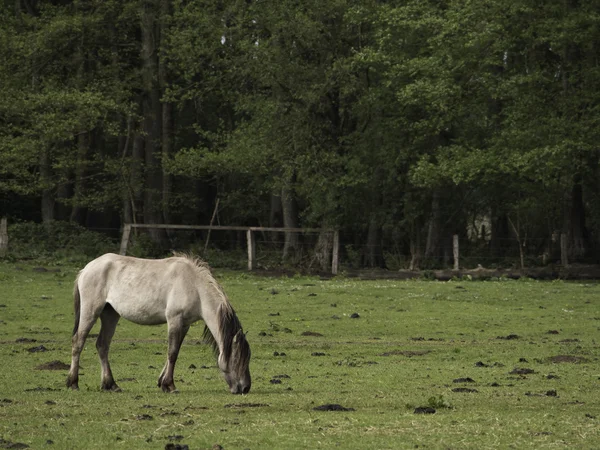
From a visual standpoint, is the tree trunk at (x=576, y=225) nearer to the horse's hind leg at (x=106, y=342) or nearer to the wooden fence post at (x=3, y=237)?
the wooden fence post at (x=3, y=237)

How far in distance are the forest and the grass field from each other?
350 inches

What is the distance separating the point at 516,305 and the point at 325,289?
595 cm

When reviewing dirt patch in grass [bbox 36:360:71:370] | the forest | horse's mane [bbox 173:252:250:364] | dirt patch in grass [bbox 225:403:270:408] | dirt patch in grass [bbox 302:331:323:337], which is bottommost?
dirt patch in grass [bbox 302:331:323:337]

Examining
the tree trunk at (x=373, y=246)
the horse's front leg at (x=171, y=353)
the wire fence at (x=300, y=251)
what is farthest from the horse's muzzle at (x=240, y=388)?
the tree trunk at (x=373, y=246)

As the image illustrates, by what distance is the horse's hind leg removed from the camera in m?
14.4

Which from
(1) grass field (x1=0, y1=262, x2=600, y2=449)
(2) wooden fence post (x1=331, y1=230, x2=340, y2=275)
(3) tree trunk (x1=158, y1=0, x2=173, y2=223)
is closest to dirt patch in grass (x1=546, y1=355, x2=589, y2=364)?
(1) grass field (x1=0, y1=262, x2=600, y2=449)

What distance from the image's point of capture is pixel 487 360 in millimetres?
18922

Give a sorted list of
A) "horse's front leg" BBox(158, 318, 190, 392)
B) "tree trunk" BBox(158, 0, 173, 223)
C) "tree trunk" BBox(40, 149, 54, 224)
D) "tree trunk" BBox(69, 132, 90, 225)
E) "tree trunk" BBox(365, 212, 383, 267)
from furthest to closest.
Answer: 1. "tree trunk" BBox(69, 132, 90, 225)
2. "tree trunk" BBox(158, 0, 173, 223)
3. "tree trunk" BBox(40, 149, 54, 224)
4. "tree trunk" BBox(365, 212, 383, 267)
5. "horse's front leg" BBox(158, 318, 190, 392)

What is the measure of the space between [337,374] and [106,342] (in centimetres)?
378

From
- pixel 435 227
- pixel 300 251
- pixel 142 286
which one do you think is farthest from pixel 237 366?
pixel 435 227

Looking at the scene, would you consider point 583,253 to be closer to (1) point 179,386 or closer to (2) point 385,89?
(2) point 385,89

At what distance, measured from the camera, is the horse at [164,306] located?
13953 millimetres

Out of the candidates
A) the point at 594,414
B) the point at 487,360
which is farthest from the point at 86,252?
the point at 594,414

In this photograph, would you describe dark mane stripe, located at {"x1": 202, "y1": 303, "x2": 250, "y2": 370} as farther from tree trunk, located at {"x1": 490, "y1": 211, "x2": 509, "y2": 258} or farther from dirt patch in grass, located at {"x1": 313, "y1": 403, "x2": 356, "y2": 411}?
tree trunk, located at {"x1": 490, "y1": 211, "x2": 509, "y2": 258}
